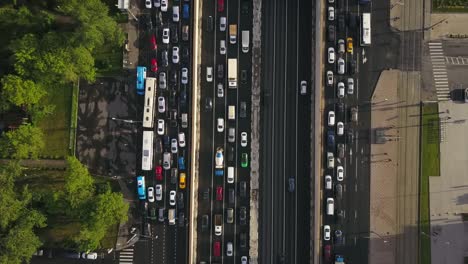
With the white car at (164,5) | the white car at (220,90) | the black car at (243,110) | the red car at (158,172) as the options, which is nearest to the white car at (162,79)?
the white car at (220,90)

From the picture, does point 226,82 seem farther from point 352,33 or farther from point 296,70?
point 352,33

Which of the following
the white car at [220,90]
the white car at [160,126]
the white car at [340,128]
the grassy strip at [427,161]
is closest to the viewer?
the white car at [340,128]

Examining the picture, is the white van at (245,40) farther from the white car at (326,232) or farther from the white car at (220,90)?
the white car at (326,232)

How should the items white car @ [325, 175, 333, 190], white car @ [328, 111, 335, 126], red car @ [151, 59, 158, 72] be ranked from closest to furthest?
white car @ [325, 175, 333, 190] → white car @ [328, 111, 335, 126] → red car @ [151, 59, 158, 72]

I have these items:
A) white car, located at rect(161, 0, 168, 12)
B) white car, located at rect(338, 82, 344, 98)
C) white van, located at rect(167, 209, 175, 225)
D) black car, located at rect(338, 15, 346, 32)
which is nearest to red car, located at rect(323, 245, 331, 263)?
white car, located at rect(338, 82, 344, 98)

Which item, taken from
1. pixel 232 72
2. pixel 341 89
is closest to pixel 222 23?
pixel 232 72

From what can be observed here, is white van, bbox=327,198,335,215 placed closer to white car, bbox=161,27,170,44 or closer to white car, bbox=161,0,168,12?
white car, bbox=161,27,170,44
